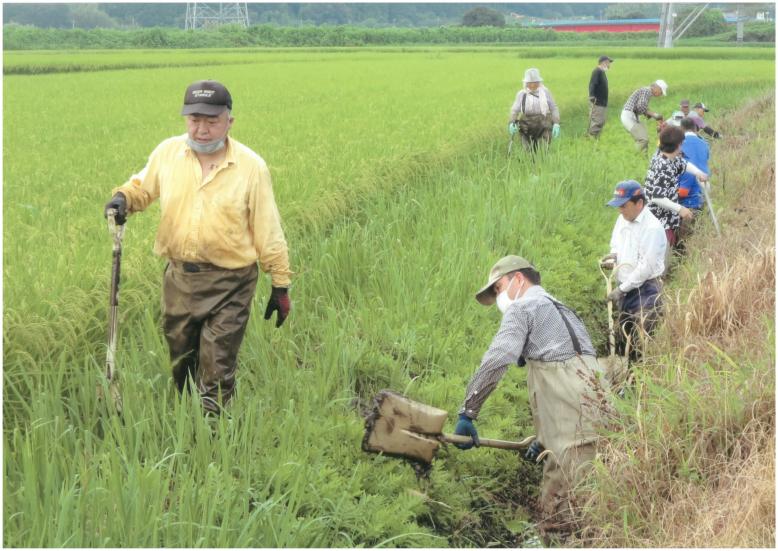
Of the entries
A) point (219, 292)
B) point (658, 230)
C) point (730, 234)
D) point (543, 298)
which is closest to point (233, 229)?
point (219, 292)

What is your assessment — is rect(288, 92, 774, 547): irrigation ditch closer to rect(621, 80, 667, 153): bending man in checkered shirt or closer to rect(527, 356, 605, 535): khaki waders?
rect(527, 356, 605, 535): khaki waders

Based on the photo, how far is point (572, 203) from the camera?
A: 26.3 ft

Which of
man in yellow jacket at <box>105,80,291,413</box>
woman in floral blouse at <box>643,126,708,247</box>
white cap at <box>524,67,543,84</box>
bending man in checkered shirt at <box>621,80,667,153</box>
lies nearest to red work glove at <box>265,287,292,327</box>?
man in yellow jacket at <box>105,80,291,413</box>

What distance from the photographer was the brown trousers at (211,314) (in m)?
3.91

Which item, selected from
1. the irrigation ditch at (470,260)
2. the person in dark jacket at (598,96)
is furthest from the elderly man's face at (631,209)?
→ the person in dark jacket at (598,96)

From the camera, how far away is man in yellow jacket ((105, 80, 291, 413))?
383 cm

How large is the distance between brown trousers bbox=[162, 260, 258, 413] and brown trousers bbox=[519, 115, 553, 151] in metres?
6.84

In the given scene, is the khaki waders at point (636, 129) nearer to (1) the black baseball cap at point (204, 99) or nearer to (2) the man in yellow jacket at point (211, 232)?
(2) the man in yellow jacket at point (211, 232)

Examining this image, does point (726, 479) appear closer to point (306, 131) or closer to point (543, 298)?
point (543, 298)

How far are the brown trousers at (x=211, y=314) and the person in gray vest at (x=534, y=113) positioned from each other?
668 centimetres

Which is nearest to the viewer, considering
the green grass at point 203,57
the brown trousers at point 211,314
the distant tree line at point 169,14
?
the brown trousers at point 211,314

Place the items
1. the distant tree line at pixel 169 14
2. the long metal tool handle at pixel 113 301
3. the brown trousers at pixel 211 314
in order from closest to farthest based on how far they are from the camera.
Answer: the long metal tool handle at pixel 113 301
the brown trousers at pixel 211 314
the distant tree line at pixel 169 14

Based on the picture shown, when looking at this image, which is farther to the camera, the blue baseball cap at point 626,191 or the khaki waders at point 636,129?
the khaki waders at point 636,129

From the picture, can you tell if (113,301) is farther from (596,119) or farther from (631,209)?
(596,119)
